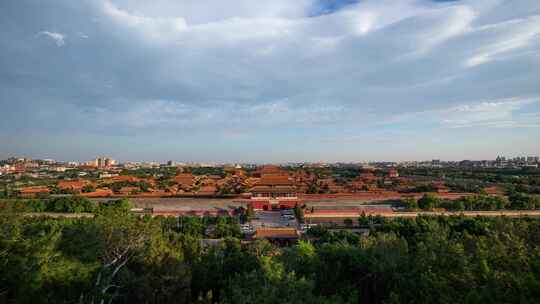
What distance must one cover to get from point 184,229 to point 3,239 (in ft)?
34.7

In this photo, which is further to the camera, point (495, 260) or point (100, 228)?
point (100, 228)

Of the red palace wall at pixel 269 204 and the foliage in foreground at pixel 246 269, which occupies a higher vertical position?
the foliage in foreground at pixel 246 269

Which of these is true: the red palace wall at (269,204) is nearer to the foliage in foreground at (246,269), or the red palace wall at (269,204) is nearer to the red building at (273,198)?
the red building at (273,198)

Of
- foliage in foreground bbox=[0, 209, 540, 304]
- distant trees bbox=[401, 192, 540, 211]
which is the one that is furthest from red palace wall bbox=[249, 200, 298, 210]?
foliage in foreground bbox=[0, 209, 540, 304]

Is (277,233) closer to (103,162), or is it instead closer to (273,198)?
(273,198)

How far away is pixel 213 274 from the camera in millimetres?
6738

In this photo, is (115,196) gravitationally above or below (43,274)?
below

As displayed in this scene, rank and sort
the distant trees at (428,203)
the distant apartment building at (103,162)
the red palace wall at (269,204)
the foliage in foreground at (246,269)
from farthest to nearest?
the distant apartment building at (103,162) < the red palace wall at (269,204) < the distant trees at (428,203) < the foliage in foreground at (246,269)

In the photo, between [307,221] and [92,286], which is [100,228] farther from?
[307,221]

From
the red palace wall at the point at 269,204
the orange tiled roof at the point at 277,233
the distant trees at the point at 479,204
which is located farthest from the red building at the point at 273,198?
the distant trees at the point at 479,204

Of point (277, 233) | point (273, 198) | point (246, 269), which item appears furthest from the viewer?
point (273, 198)

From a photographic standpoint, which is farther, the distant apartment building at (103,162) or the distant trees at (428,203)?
the distant apartment building at (103,162)

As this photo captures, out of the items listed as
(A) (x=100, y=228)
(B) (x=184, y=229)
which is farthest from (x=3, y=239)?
(B) (x=184, y=229)

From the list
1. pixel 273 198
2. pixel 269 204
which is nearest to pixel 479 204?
pixel 273 198
